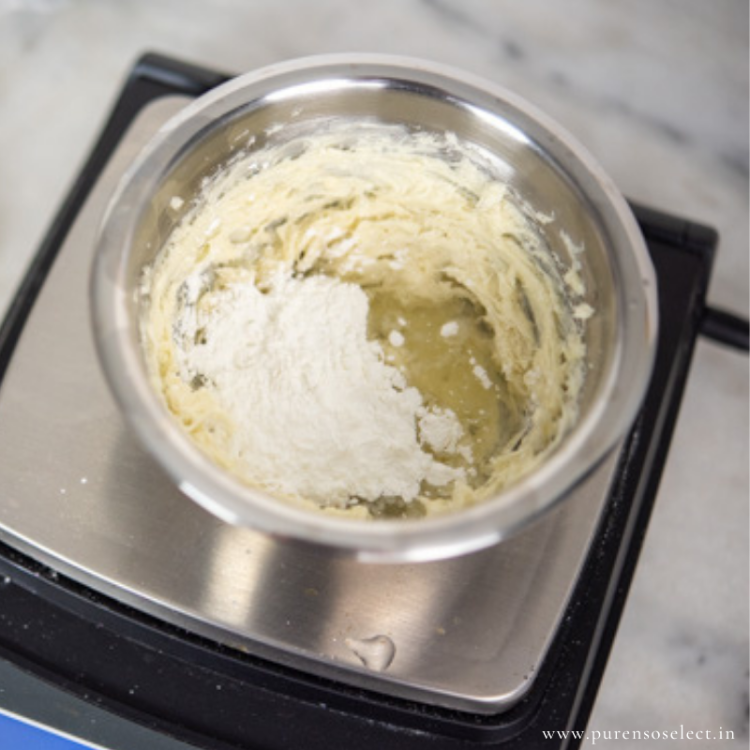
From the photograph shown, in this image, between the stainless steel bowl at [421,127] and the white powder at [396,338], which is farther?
the white powder at [396,338]

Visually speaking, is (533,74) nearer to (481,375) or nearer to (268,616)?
(481,375)

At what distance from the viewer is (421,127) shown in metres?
0.83

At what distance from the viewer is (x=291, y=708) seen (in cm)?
81

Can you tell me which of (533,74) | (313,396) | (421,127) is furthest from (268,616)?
(533,74)

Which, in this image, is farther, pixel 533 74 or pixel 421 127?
pixel 533 74

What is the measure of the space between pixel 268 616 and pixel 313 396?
16 cm

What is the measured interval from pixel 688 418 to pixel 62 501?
566mm

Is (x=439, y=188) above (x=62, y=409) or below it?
above

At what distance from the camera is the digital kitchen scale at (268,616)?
801 millimetres

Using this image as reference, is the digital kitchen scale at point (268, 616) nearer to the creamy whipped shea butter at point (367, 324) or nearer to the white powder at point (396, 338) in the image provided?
the creamy whipped shea butter at point (367, 324)

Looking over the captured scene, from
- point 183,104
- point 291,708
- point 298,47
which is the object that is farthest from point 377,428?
point 298,47

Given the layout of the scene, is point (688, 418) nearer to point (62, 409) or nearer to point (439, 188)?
point (439, 188)

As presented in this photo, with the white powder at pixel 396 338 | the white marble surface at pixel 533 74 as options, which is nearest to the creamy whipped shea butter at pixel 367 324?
the white powder at pixel 396 338

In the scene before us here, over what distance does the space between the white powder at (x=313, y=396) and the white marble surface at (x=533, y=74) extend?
1.08 ft
